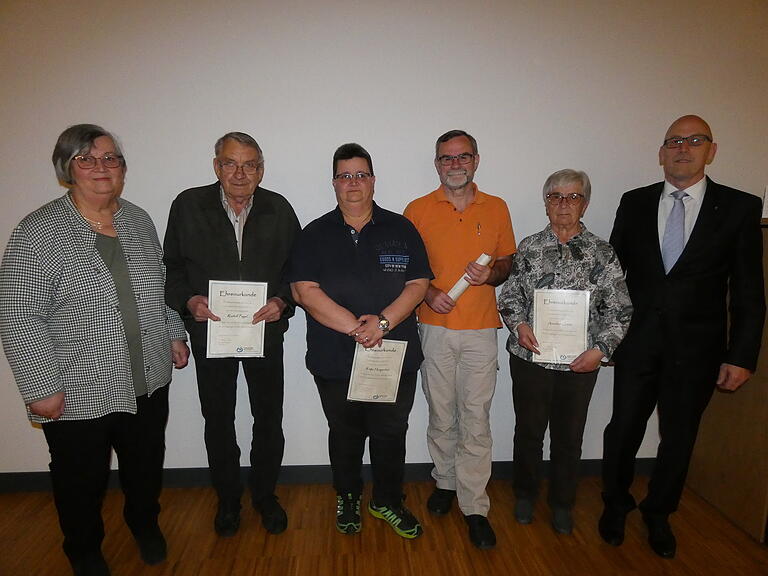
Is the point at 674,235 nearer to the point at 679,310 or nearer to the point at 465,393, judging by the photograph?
the point at 679,310

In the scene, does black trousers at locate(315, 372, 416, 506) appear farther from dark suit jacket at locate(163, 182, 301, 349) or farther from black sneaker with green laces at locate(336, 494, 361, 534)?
dark suit jacket at locate(163, 182, 301, 349)

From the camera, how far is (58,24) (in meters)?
2.50

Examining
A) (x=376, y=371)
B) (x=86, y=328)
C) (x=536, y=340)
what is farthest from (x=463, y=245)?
(x=86, y=328)

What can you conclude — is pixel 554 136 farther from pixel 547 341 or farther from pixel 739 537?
pixel 739 537

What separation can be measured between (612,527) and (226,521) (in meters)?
2.14

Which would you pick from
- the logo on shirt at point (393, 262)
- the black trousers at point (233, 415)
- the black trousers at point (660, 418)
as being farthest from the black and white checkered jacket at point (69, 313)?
the black trousers at point (660, 418)

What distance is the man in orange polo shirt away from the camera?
2258 mm

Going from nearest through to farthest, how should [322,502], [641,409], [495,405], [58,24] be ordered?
[641,409]
[58,24]
[322,502]
[495,405]

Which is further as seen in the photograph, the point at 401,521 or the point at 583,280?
the point at 401,521

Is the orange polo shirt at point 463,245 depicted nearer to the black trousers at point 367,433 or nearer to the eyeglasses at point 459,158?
the eyeglasses at point 459,158

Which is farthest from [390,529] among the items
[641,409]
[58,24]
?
[58,24]

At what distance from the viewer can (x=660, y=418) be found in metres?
2.31

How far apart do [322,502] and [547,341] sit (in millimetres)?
1738

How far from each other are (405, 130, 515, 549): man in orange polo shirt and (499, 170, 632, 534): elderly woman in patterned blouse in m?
0.14
